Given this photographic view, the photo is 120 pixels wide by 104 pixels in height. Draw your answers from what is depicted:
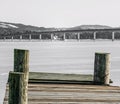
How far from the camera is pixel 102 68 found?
46.3 feet

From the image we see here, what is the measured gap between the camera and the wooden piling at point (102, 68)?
45.7 ft

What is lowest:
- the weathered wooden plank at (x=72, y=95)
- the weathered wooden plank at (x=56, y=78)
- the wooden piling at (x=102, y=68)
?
the weathered wooden plank at (x=72, y=95)

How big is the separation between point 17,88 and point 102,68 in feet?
20.8

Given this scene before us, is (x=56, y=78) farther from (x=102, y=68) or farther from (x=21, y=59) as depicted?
(x=21, y=59)

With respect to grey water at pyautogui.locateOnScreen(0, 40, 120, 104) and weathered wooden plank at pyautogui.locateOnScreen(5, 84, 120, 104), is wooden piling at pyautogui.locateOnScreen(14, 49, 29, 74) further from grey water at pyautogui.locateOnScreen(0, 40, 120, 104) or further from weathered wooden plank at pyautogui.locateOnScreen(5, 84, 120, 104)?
grey water at pyautogui.locateOnScreen(0, 40, 120, 104)

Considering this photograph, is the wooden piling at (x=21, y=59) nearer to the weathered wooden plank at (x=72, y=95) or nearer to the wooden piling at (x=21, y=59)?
the wooden piling at (x=21, y=59)

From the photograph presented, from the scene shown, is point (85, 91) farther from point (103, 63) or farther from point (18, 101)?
point (18, 101)

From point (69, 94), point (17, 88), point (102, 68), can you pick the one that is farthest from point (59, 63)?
point (17, 88)

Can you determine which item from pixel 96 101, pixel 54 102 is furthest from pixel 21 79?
pixel 96 101

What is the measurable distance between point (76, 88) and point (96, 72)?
1.79m

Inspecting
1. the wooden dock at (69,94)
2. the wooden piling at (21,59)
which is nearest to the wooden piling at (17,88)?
the wooden dock at (69,94)

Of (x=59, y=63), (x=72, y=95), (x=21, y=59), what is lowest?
(x=72, y=95)

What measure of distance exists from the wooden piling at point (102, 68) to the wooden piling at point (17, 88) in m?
5.97

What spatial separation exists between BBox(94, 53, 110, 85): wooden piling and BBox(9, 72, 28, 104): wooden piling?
5.97 m
